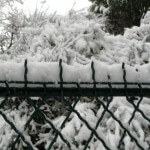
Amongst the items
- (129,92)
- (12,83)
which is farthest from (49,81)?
(129,92)

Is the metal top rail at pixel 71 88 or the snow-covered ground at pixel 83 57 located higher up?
the metal top rail at pixel 71 88

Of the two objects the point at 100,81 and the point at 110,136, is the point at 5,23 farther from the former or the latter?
the point at 100,81

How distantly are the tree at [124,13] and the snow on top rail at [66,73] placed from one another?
1022 cm

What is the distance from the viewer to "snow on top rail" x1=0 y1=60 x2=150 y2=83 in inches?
35.1

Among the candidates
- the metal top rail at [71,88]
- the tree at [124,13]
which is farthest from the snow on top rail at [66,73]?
the tree at [124,13]

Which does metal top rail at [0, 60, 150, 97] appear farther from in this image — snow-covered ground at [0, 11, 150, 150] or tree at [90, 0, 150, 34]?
tree at [90, 0, 150, 34]

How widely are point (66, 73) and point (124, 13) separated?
1067 cm

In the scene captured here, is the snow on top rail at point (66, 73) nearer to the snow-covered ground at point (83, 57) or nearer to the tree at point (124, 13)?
the snow-covered ground at point (83, 57)

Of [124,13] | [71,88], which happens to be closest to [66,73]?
[71,88]

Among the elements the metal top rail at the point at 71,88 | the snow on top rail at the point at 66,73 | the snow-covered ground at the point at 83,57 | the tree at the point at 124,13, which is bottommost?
the snow-covered ground at the point at 83,57

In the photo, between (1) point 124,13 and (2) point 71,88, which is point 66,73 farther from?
(1) point 124,13

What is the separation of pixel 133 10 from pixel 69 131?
8911 mm

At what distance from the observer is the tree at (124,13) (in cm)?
1115

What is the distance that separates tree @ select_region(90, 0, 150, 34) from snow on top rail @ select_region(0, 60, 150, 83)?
402 inches
